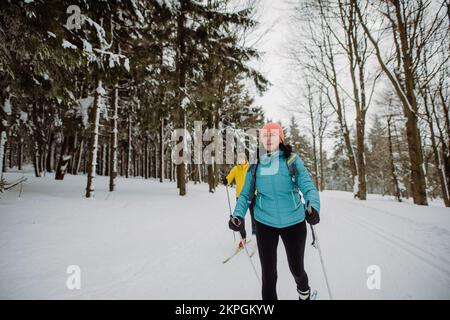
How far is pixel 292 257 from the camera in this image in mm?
2496

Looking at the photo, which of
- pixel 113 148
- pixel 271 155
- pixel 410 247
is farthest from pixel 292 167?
pixel 113 148

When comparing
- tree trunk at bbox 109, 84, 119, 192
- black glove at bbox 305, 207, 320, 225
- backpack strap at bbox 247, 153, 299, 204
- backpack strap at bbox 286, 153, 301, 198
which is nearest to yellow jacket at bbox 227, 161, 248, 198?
backpack strap at bbox 247, 153, 299, 204

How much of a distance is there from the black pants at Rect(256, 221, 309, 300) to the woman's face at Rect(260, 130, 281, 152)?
880mm

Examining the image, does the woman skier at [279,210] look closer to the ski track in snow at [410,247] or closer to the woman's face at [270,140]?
the woman's face at [270,140]

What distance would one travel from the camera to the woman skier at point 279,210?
250 cm

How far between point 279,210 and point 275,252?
0.45 m

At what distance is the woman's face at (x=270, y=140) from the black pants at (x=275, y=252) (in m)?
0.88

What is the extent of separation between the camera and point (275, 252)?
252 cm

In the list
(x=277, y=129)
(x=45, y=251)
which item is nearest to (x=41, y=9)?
(x=45, y=251)

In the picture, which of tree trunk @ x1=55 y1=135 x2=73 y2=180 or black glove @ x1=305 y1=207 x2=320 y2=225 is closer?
black glove @ x1=305 y1=207 x2=320 y2=225

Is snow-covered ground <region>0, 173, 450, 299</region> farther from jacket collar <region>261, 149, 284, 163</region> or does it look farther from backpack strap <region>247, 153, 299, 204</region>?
jacket collar <region>261, 149, 284, 163</region>

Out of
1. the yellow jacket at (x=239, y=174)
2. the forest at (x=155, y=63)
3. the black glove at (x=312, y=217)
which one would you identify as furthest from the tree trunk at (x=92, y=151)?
the black glove at (x=312, y=217)

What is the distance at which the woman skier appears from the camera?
2496mm

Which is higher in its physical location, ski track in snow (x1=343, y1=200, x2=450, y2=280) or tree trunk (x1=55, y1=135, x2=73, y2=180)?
tree trunk (x1=55, y1=135, x2=73, y2=180)
